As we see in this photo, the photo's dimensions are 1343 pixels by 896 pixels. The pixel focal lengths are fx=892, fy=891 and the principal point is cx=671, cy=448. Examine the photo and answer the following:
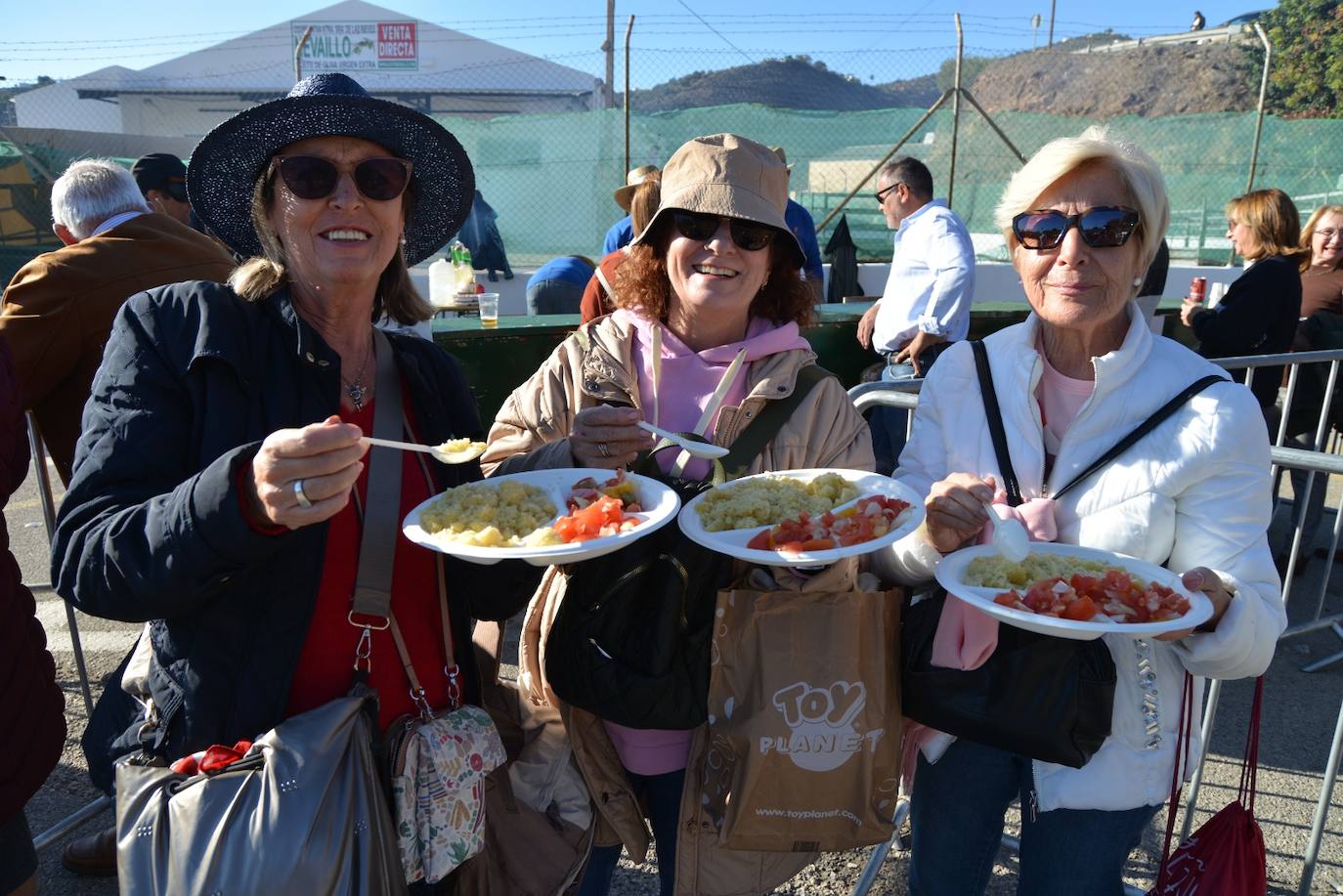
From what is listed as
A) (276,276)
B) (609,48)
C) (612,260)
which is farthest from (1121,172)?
(609,48)

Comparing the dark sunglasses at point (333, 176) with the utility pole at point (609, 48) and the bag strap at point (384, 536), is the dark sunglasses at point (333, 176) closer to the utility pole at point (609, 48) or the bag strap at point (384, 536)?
the bag strap at point (384, 536)

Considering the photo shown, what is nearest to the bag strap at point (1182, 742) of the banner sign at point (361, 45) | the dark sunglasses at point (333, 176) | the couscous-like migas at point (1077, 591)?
the couscous-like migas at point (1077, 591)

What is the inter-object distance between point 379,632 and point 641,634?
24.0 inches

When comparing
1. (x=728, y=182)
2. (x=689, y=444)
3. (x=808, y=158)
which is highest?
(x=808, y=158)

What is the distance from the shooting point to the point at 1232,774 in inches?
149

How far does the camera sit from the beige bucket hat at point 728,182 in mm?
2350

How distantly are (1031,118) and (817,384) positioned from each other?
13007mm

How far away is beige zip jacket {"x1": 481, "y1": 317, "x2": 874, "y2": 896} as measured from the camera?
224cm

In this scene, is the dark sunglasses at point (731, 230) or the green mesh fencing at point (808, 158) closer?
the dark sunglasses at point (731, 230)

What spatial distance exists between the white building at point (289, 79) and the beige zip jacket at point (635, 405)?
38090 mm

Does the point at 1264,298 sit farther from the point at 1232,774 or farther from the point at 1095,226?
the point at 1095,226

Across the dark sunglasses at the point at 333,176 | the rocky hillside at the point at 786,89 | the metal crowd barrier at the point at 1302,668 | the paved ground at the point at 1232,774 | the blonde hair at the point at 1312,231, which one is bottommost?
the paved ground at the point at 1232,774

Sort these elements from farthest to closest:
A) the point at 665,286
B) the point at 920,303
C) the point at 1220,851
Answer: the point at 920,303, the point at 665,286, the point at 1220,851

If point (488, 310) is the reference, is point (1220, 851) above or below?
below
